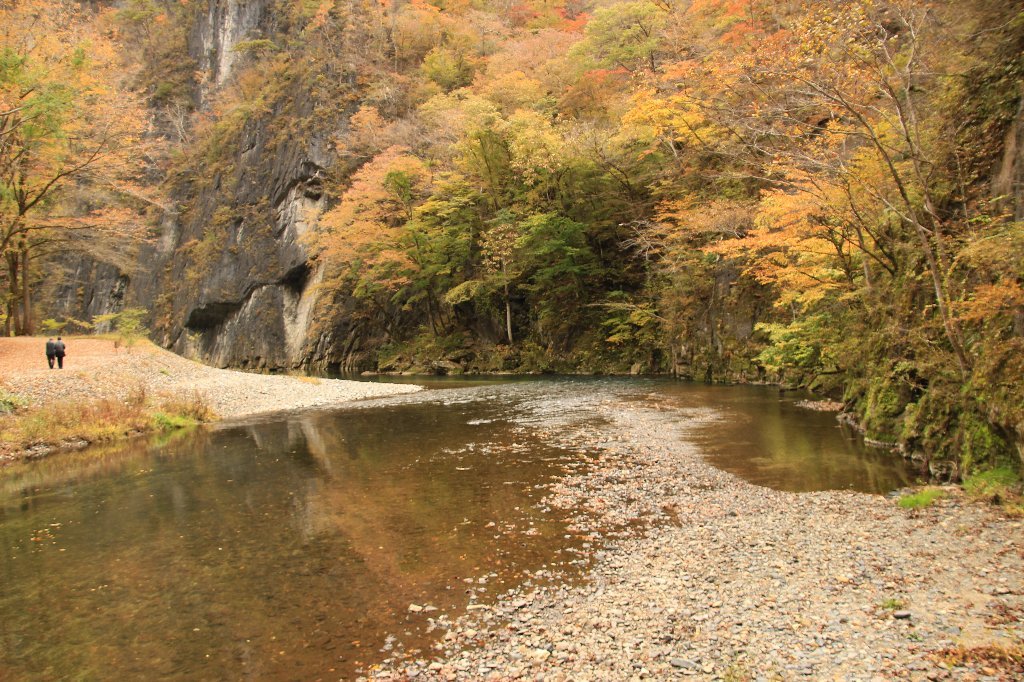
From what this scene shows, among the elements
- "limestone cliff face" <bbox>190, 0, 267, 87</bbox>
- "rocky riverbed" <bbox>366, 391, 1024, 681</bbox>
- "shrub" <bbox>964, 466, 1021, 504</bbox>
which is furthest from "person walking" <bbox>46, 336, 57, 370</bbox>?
"limestone cliff face" <bbox>190, 0, 267, 87</bbox>

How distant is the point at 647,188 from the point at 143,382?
22758 millimetres

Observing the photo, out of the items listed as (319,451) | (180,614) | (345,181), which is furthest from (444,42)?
(180,614)

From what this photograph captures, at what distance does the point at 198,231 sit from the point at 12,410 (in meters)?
39.1

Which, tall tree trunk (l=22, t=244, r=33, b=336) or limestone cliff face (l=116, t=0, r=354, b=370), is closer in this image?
tall tree trunk (l=22, t=244, r=33, b=336)

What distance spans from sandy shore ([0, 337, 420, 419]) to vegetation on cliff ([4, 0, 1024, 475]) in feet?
36.3

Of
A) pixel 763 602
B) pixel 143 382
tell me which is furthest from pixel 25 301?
pixel 763 602

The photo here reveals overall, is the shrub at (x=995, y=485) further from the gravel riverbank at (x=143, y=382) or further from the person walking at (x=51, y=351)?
the person walking at (x=51, y=351)

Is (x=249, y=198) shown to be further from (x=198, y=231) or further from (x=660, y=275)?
(x=660, y=275)

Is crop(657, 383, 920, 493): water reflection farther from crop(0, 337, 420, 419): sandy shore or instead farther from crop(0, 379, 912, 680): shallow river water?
crop(0, 337, 420, 419): sandy shore

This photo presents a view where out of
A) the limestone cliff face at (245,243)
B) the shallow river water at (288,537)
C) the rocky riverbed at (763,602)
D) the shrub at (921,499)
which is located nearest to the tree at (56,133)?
the shallow river water at (288,537)

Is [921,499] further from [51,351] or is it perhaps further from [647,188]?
[647,188]

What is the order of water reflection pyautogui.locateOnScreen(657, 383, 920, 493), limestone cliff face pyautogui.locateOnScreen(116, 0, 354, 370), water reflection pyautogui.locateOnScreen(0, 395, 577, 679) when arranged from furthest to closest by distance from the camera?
1. limestone cliff face pyautogui.locateOnScreen(116, 0, 354, 370)
2. water reflection pyautogui.locateOnScreen(657, 383, 920, 493)
3. water reflection pyautogui.locateOnScreen(0, 395, 577, 679)

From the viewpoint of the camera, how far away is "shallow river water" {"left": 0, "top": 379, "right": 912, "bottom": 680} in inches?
177

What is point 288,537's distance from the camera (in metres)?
6.82
